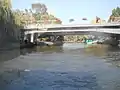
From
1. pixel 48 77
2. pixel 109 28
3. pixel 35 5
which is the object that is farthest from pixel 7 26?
pixel 35 5

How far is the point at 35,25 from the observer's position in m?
61.0

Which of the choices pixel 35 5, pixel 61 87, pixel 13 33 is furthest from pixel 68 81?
pixel 35 5

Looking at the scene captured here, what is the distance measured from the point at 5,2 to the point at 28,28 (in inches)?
812

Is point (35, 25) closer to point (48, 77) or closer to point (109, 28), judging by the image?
point (109, 28)

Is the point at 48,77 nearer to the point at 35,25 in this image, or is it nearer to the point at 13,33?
the point at 13,33

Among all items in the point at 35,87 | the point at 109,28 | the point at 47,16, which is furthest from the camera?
the point at 47,16

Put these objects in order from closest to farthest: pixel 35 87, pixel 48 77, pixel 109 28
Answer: pixel 35 87, pixel 48 77, pixel 109 28

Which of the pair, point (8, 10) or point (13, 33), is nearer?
point (8, 10)

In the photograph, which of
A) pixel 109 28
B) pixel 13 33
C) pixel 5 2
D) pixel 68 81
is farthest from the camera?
pixel 109 28

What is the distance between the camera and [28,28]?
6038cm

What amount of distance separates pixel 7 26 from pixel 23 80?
92.8 feet

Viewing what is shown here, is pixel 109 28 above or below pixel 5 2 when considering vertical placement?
below

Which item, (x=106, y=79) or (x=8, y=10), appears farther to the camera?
(x=8, y=10)

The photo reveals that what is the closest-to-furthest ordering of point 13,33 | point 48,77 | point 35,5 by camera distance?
point 48,77
point 13,33
point 35,5
